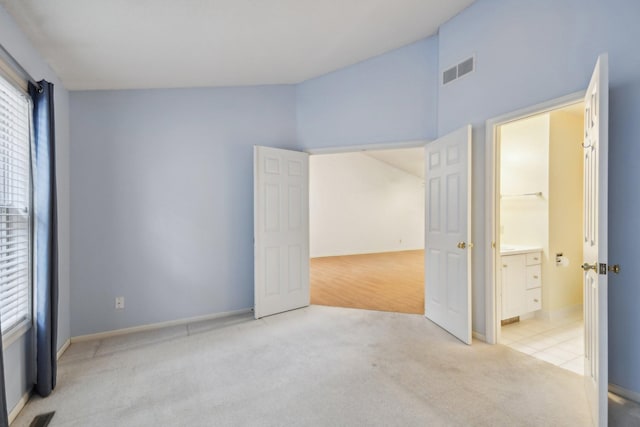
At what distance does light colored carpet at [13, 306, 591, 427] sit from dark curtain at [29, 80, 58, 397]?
25 cm

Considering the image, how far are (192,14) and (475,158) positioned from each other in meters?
2.67

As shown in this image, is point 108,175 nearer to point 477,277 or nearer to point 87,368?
point 87,368

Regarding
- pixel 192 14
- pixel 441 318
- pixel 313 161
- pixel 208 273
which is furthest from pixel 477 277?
pixel 313 161

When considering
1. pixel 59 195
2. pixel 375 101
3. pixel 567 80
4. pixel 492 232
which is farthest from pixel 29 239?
pixel 567 80

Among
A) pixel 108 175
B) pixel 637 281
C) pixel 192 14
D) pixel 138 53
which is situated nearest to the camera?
pixel 637 281

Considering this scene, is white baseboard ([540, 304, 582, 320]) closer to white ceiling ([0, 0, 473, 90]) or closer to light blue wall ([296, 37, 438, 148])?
light blue wall ([296, 37, 438, 148])

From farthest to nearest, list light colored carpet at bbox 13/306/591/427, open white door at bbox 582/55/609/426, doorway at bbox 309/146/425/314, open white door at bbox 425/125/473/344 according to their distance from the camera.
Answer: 1. doorway at bbox 309/146/425/314
2. open white door at bbox 425/125/473/344
3. light colored carpet at bbox 13/306/591/427
4. open white door at bbox 582/55/609/426

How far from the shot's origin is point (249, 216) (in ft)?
12.6

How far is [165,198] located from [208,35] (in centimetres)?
175

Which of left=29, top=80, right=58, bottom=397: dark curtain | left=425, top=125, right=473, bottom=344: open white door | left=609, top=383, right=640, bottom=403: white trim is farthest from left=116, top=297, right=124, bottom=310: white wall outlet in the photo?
left=609, top=383, right=640, bottom=403: white trim

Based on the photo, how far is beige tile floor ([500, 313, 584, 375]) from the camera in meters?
2.60

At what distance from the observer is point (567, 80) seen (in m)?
2.27

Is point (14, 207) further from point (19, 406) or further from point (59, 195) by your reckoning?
point (19, 406)

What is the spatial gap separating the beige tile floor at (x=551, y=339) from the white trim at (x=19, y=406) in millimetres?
3710
